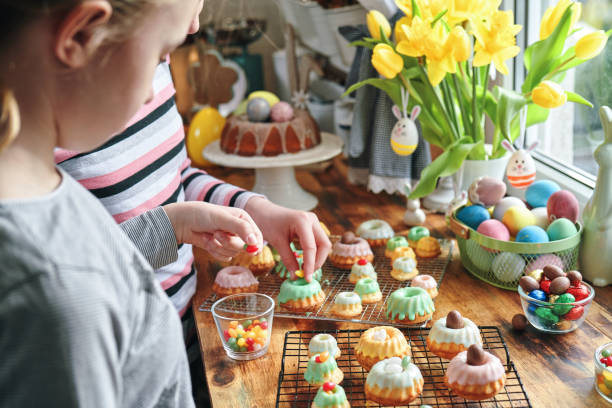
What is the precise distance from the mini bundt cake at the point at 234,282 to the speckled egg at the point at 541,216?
0.50 metres

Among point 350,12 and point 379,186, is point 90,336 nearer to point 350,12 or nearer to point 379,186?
point 379,186

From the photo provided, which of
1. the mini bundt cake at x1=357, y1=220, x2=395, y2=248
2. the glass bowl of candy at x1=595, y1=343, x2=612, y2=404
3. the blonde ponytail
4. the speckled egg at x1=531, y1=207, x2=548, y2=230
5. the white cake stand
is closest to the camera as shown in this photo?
the blonde ponytail

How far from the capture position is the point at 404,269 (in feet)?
3.43

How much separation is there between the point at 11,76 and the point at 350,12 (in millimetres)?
1311

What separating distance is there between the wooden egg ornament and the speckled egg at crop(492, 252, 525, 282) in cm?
20

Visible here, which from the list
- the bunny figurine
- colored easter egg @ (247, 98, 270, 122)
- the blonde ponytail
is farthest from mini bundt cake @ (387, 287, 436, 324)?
colored easter egg @ (247, 98, 270, 122)

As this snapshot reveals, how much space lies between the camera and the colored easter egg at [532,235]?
0.96 meters

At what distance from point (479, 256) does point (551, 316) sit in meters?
0.21

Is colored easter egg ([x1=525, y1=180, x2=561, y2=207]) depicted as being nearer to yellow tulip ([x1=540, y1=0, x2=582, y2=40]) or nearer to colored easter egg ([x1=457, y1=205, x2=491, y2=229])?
colored easter egg ([x1=457, y1=205, x2=491, y2=229])

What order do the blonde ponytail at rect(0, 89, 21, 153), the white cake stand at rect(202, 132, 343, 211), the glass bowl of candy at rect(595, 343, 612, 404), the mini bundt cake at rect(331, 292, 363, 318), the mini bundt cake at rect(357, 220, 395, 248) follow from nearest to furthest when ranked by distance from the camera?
the blonde ponytail at rect(0, 89, 21, 153)
the glass bowl of candy at rect(595, 343, 612, 404)
the mini bundt cake at rect(331, 292, 363, 318)
the mini bundt cake at rect(357, 220, 395, 248)
the white cake stand at rect(202, 132, 343, 211)

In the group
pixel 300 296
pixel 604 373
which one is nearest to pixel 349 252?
pixel 300 296

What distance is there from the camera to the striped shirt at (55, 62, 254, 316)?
90 cm

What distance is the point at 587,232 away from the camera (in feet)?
3.21

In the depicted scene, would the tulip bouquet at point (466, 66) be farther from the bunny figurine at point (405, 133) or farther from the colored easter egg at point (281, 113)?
the colored easter egg at point (281, 113)
